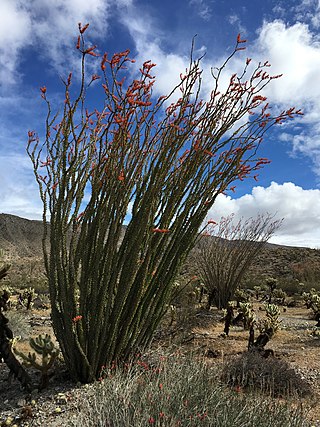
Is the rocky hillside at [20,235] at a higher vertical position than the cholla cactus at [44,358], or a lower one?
higher

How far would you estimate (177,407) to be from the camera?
2.83 metres

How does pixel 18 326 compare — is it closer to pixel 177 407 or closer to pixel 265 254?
pixel 177 407

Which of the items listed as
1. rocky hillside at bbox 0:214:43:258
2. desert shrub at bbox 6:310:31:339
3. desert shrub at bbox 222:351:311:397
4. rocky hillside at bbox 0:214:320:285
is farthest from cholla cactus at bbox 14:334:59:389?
rocky hillside at bbox 0:214:43:258

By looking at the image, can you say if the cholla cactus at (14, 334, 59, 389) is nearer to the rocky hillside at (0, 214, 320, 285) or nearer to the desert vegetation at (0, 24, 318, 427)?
the desert vegetation at (0, 24, 318, 427)

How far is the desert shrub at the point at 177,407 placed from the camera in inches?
105

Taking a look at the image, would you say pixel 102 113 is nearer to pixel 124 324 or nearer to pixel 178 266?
pixel 178 266

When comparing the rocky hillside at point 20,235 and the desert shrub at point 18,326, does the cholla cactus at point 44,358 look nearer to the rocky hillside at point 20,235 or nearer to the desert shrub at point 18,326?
the desert shrub at point 18,326

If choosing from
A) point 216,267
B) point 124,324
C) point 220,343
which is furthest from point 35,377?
point 216,267

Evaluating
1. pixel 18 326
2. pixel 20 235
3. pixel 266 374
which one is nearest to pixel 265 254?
pixel 18 326

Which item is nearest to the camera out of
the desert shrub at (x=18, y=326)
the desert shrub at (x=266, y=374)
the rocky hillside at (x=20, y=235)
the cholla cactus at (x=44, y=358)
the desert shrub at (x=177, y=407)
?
the desert shrub at (x=177, y=407)

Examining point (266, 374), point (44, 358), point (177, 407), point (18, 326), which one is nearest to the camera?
point (177, 407)

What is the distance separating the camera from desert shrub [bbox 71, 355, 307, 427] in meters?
2.66

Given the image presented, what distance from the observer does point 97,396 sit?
123 inches

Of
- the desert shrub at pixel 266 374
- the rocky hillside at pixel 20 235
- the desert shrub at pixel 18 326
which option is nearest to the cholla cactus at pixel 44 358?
the desert shrub at pixel 266 374
